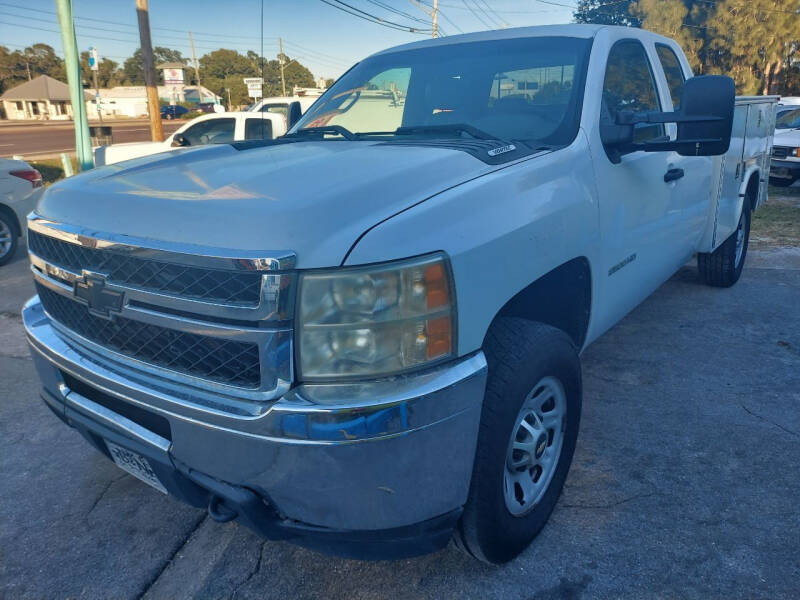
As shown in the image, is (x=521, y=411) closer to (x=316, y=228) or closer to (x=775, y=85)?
(x=316, y=228)

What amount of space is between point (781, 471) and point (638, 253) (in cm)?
120

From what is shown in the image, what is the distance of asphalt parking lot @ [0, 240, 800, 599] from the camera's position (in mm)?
2262

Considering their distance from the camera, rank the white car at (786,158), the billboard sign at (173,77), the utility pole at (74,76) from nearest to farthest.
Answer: the utility pole at (74,76)
the white car at (786,158)
the billboard sign at (173,77)

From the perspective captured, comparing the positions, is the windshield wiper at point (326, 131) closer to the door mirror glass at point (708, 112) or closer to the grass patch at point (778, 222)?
the door mirror glass at point (708, 112)

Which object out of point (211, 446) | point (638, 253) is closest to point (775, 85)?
point (638, 253)

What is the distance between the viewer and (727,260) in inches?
215

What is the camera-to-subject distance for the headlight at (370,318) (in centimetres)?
166

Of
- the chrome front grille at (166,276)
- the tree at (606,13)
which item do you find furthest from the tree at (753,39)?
the chrome front grille at (166,276)

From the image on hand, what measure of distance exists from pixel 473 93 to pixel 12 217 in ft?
20.9

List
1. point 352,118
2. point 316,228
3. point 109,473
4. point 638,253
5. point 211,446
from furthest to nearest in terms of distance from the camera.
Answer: point 352,118 → point 638,253 → point 109,473 → point 211,446 → point 316,228

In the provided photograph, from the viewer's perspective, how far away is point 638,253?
3189 mm

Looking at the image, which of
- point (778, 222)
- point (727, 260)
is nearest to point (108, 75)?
point (778, 222)

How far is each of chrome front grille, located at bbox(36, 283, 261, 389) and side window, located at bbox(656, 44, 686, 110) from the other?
3.12 metres

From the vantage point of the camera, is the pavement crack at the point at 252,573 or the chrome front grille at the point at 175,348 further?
the pavement crack at the point at 252,573
